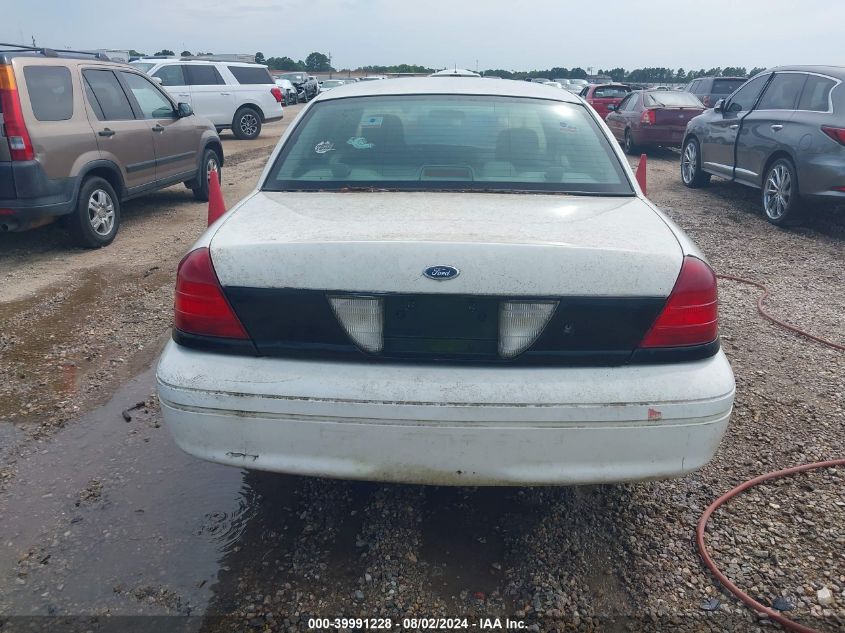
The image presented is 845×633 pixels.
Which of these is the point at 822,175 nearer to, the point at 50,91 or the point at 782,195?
the point at 782,195

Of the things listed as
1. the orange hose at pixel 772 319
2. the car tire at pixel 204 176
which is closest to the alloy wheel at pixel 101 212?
the car tire at pixel 204 176

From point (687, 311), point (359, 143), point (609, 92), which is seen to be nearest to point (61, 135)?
point (359, 143)

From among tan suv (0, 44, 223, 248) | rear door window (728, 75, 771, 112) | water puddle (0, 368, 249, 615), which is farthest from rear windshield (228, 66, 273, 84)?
water puddle (0, 368, 249, 615)

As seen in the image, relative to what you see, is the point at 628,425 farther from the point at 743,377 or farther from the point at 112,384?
the point at 112,384

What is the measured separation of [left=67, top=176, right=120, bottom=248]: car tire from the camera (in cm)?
664

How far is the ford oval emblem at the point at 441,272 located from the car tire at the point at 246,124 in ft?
54.7

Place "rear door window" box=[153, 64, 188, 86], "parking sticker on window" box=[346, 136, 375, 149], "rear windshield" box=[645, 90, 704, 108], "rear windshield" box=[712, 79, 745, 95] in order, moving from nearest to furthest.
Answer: "parking sticker on window" box=[346, 136, 375, 149]
"rear windshield" box=[645, 90, 704, 108]
"rear door window" box=[153, 64, 188, 86]
"rear windshield" box=[712, 79, 745, 95]

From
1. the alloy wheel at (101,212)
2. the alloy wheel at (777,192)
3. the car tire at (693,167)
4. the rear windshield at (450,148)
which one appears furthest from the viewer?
the car tire at (693,167)

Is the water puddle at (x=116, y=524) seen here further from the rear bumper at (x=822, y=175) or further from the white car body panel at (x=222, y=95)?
the white car body panel at (x=222, y=95)

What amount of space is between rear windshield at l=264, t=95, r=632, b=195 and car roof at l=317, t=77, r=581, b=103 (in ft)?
0.22

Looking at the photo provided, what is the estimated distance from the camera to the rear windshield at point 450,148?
299 cm

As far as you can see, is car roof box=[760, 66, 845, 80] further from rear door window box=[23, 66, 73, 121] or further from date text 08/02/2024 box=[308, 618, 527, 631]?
rear door window box=[23, 66, 73, 121]

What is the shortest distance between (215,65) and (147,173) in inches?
413

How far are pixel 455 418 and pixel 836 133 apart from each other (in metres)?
6.80
